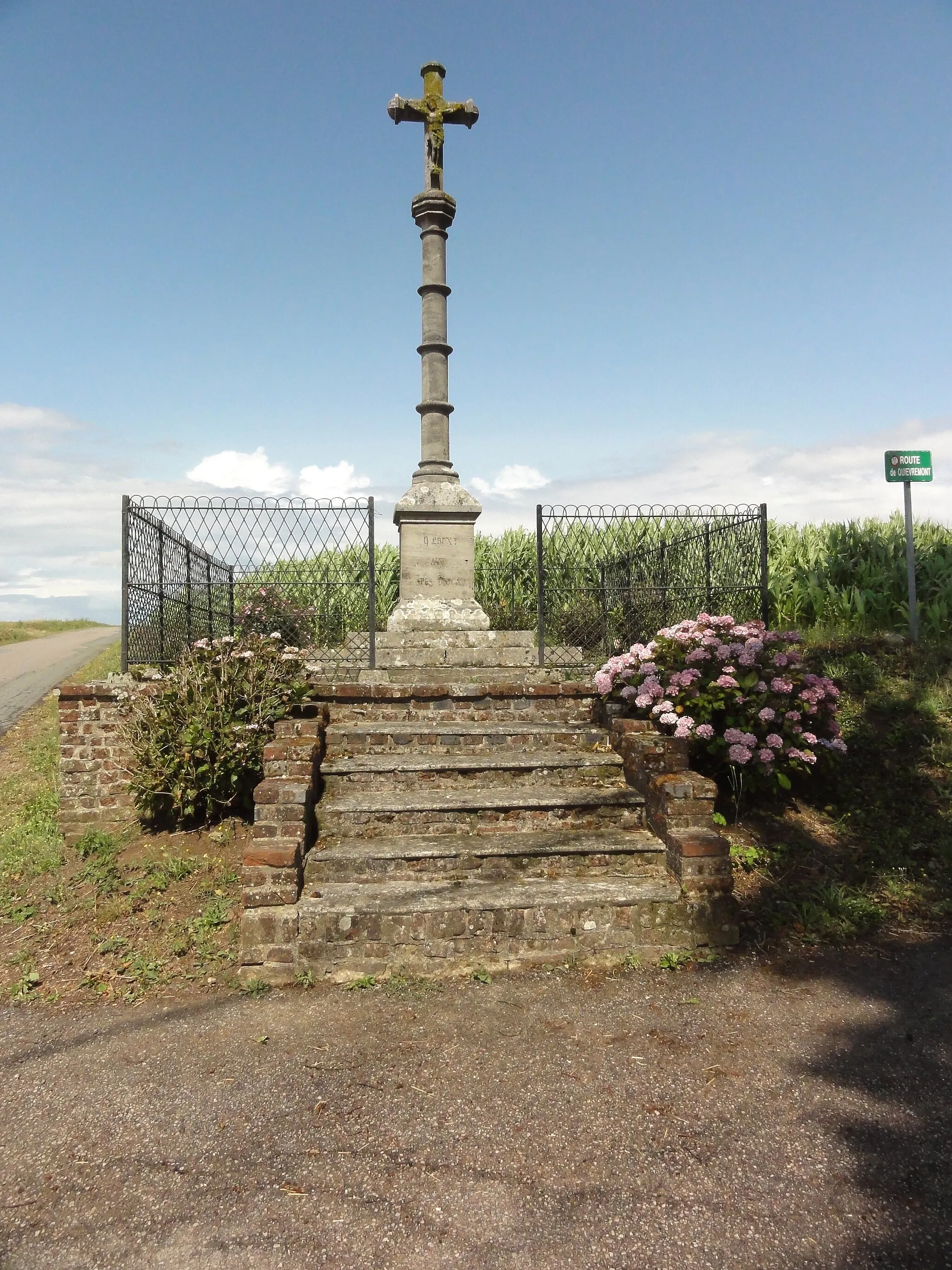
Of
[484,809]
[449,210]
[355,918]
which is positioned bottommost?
[355,918]

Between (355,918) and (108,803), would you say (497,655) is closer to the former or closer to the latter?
(108,803)

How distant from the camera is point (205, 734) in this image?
5676 mm

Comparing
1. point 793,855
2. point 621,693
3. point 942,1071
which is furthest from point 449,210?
point 942,1071

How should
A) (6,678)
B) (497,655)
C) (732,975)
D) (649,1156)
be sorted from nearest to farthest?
(649,1156), (732,975), (497,655), (6,678)

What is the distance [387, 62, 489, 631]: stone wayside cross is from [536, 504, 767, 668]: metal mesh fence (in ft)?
3.09

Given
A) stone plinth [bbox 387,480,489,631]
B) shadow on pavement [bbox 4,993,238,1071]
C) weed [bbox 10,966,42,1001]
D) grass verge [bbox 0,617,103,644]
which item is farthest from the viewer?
grass verge [bbox 0,617,103,644]

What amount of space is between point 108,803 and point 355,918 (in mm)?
3272

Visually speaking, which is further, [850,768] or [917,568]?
[917,568]

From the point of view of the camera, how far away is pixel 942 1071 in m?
3.08

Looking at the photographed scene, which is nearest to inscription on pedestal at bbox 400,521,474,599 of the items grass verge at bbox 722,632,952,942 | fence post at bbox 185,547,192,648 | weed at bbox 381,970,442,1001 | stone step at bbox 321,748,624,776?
fence post at bbox 185,547,192,648

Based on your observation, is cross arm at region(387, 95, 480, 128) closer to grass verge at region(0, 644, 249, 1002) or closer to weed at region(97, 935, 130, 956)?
grass verge at region(0, 644, 249, 1002)

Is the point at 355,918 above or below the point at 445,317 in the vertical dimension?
below

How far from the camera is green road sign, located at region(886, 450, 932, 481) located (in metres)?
8.42

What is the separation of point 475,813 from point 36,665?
49.3ft
